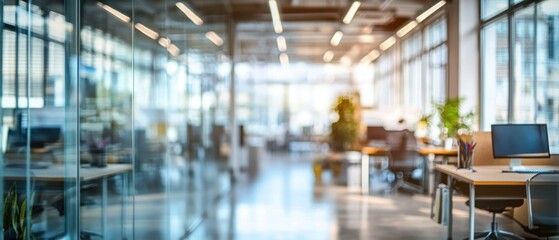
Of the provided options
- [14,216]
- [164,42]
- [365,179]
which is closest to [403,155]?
[365,179]

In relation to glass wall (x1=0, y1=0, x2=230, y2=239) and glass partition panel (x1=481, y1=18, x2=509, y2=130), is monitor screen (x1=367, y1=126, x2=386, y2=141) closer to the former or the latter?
glass wall (x1=0, y1=0, x2=230, y2=239)

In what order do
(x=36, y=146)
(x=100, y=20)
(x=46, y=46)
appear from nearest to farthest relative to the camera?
(x=46, y=46), (x=36, y=146), (x=100, y=20)

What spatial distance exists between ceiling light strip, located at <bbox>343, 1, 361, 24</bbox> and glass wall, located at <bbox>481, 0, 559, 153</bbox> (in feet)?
12.7

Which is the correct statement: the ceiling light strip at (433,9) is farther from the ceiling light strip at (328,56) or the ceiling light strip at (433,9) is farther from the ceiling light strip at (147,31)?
the ceiling light strip at (328,56)

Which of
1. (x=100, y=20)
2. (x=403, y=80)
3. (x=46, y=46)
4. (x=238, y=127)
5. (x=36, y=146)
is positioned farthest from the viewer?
(x=403, y=80)

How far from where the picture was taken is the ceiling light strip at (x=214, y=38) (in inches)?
353

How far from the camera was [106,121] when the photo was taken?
25.3 feet

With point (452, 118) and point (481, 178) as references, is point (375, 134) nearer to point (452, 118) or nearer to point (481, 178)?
point (452, 118)

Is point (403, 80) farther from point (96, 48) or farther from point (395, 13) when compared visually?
point (96, 48)

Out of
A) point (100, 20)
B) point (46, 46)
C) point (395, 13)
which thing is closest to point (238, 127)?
point (395, 13)

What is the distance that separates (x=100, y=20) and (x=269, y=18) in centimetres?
637

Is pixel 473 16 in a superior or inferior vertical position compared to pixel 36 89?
superior

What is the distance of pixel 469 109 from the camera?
27.7 feet

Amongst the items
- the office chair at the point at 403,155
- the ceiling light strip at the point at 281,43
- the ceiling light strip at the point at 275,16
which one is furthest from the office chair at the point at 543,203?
the ceiling light strip at the point at 281,43
